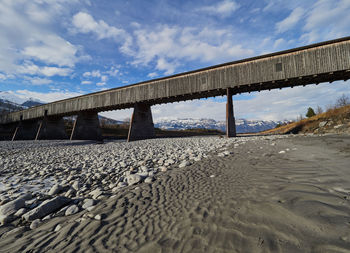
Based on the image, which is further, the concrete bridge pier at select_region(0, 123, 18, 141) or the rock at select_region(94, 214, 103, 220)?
the concrete bridge pier at select_region(0, 123, 18, 141)

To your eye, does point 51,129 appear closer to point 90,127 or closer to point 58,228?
point 90,127

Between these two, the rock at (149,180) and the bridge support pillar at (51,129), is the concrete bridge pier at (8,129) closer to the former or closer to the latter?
the bridge support pillar at (51,129)

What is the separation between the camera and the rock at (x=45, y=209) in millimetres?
2775

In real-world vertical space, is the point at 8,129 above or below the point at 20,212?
above

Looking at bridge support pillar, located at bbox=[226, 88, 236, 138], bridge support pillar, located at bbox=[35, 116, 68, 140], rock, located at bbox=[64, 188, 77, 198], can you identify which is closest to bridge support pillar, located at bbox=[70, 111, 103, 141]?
bridge support pillar, located at bbox=[35, 116, 68, 140]

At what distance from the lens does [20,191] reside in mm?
4172

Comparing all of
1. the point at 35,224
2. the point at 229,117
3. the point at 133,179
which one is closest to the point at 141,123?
the point at 229,117

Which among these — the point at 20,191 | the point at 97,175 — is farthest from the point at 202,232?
the point at 20,191

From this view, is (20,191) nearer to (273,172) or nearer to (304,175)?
(273,172)

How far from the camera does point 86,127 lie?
26594 mm

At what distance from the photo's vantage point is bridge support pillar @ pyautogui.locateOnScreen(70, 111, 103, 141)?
84.3 ft

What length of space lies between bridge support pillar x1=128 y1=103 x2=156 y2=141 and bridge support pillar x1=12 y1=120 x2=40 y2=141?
3478cm

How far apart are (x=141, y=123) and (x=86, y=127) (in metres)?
12.4

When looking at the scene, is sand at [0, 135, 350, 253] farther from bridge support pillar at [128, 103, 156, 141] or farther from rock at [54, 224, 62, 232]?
bridge support pillar at [128, 103, 156, 141]
